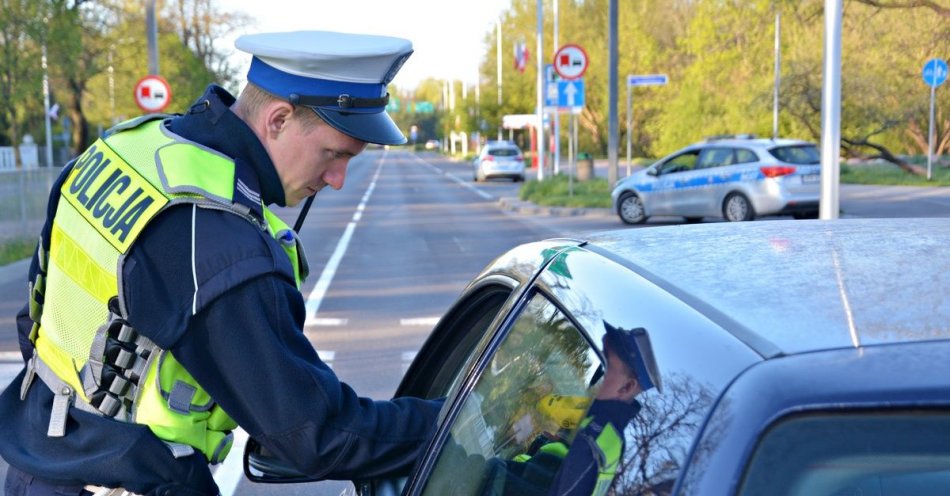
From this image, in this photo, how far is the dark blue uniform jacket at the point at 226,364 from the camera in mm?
1931

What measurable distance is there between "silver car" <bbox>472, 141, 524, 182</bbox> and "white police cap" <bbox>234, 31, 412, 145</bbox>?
4148 centimetres

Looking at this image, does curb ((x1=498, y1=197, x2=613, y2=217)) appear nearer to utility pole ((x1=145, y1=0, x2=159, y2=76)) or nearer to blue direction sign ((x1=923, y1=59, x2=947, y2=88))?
blue direction sign ((x1=923, y1=59, x2=947, y2=88))

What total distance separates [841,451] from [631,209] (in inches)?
778

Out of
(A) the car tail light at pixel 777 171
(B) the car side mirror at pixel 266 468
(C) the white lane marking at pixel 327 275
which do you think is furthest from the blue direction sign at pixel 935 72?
(B) the car side mirror at pixel 266 468

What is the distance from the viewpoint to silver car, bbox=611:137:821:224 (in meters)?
18.5

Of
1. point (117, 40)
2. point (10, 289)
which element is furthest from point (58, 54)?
point (10, 289)

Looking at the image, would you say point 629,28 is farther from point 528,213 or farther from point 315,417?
point 315,417

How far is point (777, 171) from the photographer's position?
18516 mm

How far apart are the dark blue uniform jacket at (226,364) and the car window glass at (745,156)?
17.5 metres

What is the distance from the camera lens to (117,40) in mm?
39469

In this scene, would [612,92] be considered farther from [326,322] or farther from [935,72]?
[326,322]

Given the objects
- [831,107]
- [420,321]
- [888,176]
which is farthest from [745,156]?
[888,176]

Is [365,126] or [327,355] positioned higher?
[365,126]

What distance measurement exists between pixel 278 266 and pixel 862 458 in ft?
3.47
